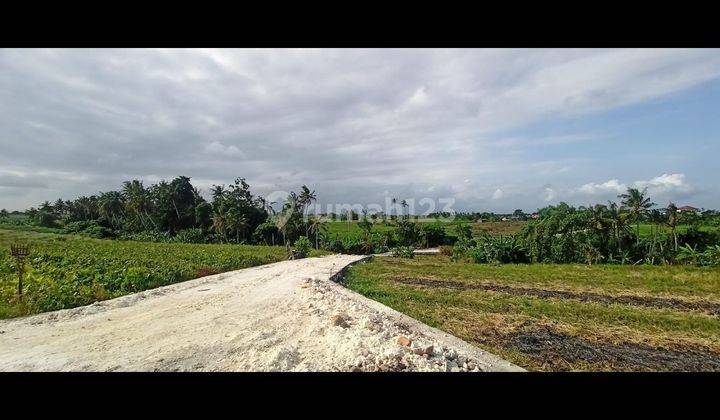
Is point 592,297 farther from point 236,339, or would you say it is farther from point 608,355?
point 236,339

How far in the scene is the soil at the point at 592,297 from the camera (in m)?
7.21

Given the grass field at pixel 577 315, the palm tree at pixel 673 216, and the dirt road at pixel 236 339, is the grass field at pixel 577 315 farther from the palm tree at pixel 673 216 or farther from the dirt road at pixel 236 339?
the palm tree at pixel 673 216

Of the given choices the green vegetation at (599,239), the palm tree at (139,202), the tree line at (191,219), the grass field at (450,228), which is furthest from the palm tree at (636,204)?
the palm tree at (139,202)

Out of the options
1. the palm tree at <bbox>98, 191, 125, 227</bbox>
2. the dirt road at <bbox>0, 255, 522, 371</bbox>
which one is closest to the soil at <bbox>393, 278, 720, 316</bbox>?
the dirt road at <bbox>0, 255, 522, 371</bbox>

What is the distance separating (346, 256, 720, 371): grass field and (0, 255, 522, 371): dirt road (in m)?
0.69

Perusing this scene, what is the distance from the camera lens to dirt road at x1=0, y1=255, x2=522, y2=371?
362 cm

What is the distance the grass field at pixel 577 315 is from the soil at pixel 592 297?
0.06 ft

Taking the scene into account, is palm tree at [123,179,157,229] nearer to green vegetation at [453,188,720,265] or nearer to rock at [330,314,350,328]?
green vegetation at [453,188,720,265]
